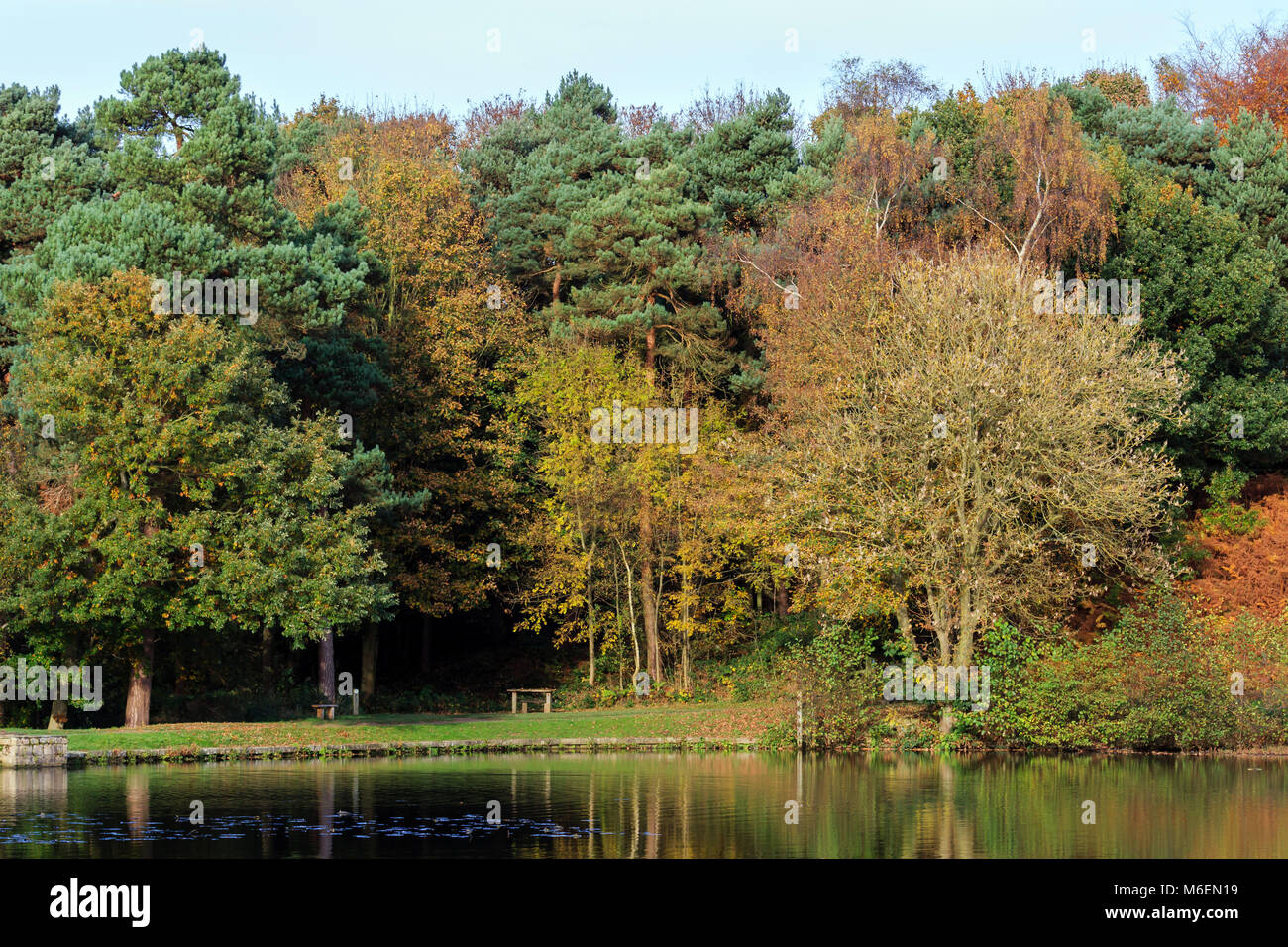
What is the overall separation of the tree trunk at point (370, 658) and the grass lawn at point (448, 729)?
23.7ft

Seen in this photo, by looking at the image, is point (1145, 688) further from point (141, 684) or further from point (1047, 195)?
point (141, 684)

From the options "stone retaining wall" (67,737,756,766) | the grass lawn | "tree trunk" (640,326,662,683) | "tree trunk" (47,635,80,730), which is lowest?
"stone retaining wall" (67,737,756,766)

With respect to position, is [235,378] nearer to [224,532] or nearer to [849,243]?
[224,532]

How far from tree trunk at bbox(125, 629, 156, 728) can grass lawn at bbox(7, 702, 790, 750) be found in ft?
2.04

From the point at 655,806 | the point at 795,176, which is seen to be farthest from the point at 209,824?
the point at 795,176

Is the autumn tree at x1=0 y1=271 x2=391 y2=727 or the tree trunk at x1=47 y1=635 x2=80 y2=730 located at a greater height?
the autumn tree at x1=0 y1=271 x2=391 y2=727

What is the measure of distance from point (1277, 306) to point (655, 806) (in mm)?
32504

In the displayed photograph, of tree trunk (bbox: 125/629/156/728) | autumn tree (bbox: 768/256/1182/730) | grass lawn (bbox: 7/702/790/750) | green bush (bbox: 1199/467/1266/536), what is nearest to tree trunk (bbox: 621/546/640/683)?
grass lawn (bbox: 7/702/790/750)

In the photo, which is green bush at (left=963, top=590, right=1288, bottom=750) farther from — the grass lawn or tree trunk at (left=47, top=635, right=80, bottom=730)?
tree trunk at (left=47, top=635, right=80, bottom=730)

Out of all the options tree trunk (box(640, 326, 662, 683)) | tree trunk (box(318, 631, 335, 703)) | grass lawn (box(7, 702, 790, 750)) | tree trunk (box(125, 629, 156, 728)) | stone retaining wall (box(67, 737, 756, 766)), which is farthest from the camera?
tree trunk (box(640, 326, 662, 683))

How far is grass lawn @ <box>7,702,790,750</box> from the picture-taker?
32.1 m

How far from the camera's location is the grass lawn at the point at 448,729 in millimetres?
32094

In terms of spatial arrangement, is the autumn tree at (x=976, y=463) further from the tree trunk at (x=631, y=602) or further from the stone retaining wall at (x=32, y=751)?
the stone retaining wall at (x=32, y=751)

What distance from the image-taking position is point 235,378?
34.9m
